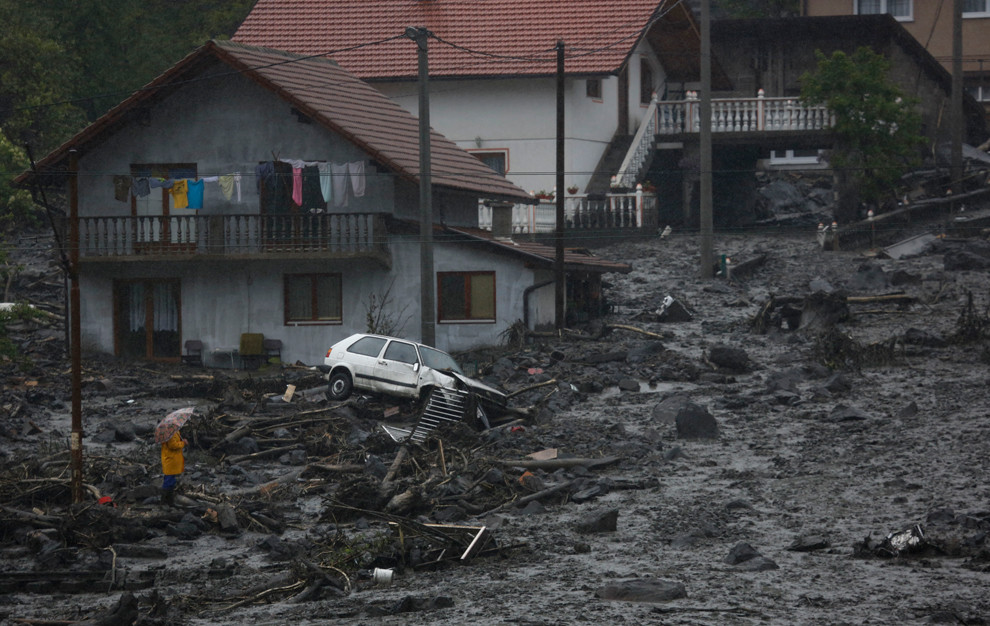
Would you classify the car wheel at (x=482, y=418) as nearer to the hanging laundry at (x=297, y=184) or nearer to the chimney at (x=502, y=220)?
the hanging laundry at (x=297, y=184)

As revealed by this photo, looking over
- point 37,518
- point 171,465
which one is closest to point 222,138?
point 171,465

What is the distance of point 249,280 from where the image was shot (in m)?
32.2

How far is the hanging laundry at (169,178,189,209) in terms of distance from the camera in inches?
1225

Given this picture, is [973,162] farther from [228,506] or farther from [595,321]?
[228,506]

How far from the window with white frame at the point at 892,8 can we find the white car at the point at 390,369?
3388cm

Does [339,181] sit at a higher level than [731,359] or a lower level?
higher

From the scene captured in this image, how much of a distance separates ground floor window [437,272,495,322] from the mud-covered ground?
1727mm

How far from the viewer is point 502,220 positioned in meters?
34.8

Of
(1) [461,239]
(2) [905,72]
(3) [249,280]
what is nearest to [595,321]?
(1) [461,239]

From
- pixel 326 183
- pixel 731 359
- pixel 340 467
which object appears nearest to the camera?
pixel 340 467

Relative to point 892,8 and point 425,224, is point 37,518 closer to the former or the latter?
point 425,224

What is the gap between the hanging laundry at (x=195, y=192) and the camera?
3105 centimetres

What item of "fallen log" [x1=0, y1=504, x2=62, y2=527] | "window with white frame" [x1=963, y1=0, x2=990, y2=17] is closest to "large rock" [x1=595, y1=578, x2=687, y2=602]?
"fallen log" [x1=0, y1=504, x2=62, y2=527]

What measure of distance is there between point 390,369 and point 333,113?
31.2 feet
